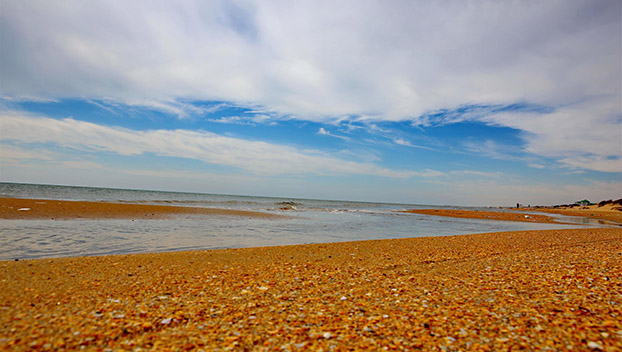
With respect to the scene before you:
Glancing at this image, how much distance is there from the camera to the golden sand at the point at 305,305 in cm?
387

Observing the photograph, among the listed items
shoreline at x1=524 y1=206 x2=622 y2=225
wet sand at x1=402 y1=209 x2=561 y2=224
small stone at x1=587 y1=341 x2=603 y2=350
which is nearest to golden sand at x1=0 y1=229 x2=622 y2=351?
small stone at x1=587 y1=341 x2=603 y2=350

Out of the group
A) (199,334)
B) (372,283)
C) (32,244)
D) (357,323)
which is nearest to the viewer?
(199,334)

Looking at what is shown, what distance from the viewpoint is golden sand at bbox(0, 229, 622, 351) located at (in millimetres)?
3873

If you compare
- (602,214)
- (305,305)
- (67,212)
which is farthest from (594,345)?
(602,214)

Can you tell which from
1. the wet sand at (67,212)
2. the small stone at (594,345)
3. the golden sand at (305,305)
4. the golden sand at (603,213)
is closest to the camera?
the small stone at (594,345)

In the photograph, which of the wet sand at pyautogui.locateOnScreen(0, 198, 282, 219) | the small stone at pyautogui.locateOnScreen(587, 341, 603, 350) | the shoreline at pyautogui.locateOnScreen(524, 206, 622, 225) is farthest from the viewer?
the shoreline at pyautogui.locateOnScreen(524, 206, 622, 225)

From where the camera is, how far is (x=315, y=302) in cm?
538

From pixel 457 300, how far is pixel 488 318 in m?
0.88

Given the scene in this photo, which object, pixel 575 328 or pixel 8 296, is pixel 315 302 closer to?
pixel 575 328

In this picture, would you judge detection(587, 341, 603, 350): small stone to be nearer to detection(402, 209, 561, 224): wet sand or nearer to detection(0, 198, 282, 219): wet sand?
detection(0, 198, 282, 219): wet sand

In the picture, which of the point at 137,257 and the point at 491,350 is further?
the point at 137,257

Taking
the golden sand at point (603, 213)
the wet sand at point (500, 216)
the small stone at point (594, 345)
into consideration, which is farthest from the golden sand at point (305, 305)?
the golden sand at point (603, 213)

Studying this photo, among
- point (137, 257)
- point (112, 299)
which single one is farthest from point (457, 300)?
point (137, 257)

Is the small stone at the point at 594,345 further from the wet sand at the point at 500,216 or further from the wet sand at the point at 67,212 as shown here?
the wet sand at the point at 500,216
